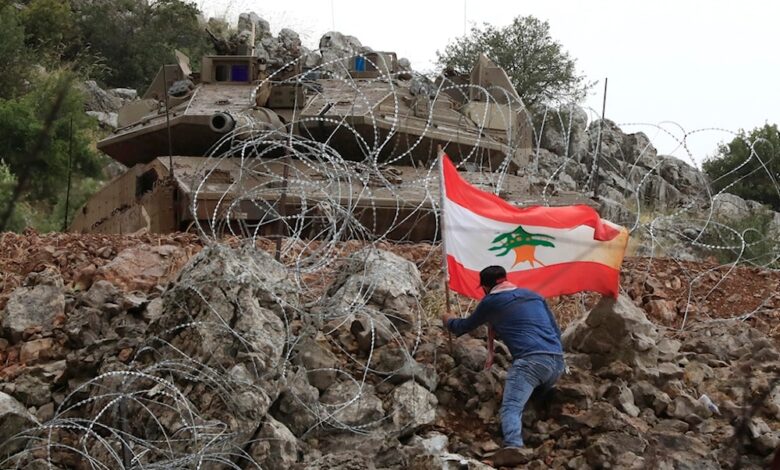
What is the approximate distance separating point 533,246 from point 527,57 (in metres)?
28.9

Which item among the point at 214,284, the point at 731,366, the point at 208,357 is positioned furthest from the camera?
the point at 731,366

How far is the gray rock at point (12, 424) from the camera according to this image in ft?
20.7

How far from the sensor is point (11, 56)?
3522cm

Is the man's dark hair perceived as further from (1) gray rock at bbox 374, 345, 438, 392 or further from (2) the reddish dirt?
(2) the reddish dirt

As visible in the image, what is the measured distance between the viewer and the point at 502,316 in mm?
7352

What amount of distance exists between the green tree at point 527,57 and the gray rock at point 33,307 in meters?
28.0

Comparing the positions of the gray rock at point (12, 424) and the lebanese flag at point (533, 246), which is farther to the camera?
the lebanese flag at point (533, 246)

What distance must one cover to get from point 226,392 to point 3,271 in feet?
13.6

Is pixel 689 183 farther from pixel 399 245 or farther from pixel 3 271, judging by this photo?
→ pixel 3 271

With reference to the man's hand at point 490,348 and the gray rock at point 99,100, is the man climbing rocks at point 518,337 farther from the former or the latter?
the gray rock at point 99,100

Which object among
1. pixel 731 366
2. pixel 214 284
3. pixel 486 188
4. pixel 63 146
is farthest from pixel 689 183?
pixel 214 284

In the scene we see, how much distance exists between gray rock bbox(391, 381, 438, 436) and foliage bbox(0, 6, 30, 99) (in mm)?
29257

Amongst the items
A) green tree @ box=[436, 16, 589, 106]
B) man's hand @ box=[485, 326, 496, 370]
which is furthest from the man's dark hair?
green tree @ box=[436, 16, 589, 106]

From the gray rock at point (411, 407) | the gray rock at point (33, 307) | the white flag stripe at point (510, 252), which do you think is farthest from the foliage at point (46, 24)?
Result: the gray rock at point (411, 407)
